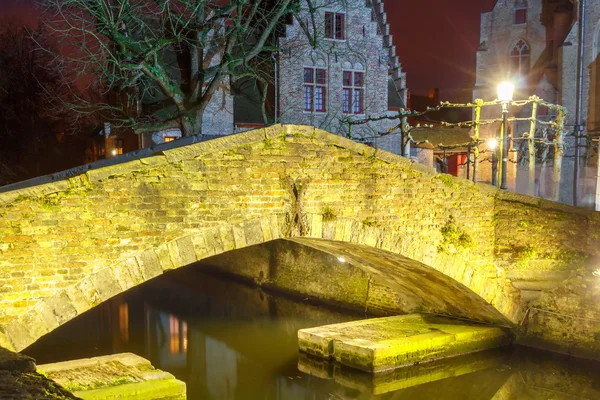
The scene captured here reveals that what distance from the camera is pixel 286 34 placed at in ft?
66.9

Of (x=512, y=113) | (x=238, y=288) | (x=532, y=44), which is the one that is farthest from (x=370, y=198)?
(x=532, y=44)

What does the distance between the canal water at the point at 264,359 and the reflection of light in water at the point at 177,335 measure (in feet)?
0.08

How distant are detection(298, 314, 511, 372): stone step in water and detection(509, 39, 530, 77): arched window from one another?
18980 mm

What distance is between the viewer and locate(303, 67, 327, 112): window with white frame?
20875mm

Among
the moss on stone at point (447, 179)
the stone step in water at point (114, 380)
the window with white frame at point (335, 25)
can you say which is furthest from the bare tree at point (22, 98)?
the moss on stone at point (447, 179)

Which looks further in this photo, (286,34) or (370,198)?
(286,34)

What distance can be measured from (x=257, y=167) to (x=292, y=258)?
9555mm

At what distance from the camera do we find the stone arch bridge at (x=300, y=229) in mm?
7070

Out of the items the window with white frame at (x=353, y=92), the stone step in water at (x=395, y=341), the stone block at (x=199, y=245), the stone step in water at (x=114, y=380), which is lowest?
the stone step in water at (x=395, y=341)

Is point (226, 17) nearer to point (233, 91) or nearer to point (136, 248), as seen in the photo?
point (233, 91)

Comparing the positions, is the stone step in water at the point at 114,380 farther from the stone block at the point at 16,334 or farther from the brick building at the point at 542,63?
the brick building at the point at 542,63

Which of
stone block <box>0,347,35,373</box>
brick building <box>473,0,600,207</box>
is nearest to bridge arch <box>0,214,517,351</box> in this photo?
stone block <box>0,347,35,373</box>

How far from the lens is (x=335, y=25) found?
2114 cm

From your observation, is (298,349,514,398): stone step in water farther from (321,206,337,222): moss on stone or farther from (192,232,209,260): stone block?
(192,232,209,260): stone block
